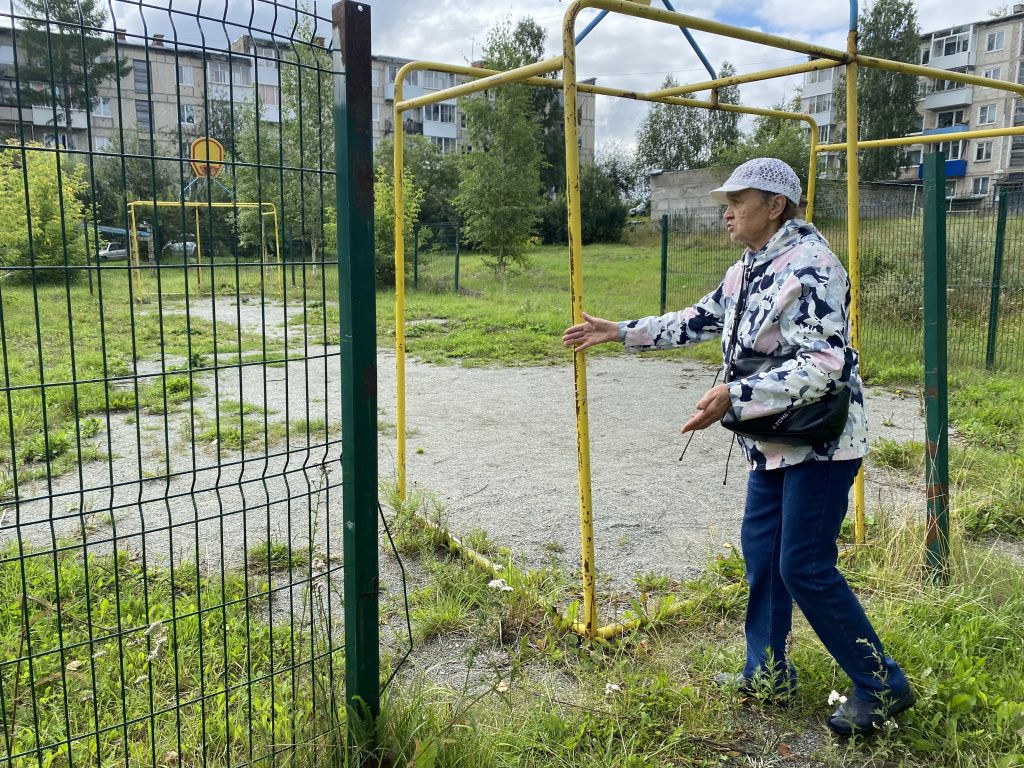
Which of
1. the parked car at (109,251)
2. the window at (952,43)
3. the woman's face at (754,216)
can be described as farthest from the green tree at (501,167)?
the window at (952,43)

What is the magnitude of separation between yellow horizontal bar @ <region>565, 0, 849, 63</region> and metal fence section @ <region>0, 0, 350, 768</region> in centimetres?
96

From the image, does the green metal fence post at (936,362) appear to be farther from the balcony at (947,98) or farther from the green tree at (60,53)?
the balcony at (947,98)

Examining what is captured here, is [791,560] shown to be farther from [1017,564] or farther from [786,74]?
[786,74]

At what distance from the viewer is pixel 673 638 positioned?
3.19m

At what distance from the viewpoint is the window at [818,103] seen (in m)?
56.2

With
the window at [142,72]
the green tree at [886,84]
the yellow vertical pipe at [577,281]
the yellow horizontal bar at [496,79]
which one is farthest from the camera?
the green tree at [886,84]

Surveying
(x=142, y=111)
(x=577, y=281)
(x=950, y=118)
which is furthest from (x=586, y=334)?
(x=950, y=118)

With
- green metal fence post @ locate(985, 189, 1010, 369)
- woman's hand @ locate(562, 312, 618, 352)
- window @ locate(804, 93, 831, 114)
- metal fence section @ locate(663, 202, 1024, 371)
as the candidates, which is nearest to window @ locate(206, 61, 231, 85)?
woman's hand @ locate(562, 312, 618, 352)

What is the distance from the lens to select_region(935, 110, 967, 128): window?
176 ft

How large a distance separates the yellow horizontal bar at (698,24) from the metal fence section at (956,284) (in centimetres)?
498

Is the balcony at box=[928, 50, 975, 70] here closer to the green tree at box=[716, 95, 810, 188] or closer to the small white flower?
the green tree at box=[716, 95, 810, 188]

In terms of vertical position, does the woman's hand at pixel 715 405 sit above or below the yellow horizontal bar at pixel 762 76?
below

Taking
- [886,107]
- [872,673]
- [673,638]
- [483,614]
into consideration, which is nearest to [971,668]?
[872,673]

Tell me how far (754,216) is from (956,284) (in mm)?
7783
